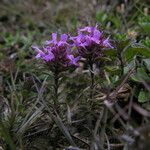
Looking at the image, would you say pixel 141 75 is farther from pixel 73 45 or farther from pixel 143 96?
pixel 73 45

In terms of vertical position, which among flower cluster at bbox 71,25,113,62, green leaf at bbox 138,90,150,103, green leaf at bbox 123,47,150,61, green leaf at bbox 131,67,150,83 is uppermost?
flower cluster at bbox 71,25,113,62

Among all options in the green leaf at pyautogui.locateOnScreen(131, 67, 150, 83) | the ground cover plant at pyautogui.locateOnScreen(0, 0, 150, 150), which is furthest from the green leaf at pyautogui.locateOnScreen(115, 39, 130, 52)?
the green leaf at pyautogui.locateOnScreen(131, 67, 150, 83)

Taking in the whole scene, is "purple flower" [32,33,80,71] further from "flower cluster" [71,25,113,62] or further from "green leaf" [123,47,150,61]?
"green leaf" [123,47,150,61]

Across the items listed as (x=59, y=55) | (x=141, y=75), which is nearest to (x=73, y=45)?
(x=59, y=55)

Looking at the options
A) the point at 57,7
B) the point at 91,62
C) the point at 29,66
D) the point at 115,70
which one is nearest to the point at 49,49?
the point at 91,62

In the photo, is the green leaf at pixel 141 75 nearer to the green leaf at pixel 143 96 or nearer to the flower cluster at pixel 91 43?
the green leaf at pixel 143 96

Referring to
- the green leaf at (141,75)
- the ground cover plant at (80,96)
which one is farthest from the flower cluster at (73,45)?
the green leaf at (141,75)

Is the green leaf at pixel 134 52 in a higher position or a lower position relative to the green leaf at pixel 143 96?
higher
